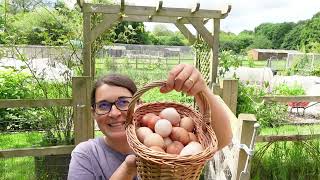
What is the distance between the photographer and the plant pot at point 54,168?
3445 mm

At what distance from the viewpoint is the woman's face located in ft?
3.89

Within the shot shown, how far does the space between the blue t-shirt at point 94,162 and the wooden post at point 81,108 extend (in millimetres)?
1861

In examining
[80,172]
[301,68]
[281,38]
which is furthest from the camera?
[281,38]

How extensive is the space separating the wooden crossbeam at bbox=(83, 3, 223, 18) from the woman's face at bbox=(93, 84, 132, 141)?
255 cm

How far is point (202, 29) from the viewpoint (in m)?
4.30

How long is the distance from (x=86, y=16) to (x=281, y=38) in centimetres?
6069

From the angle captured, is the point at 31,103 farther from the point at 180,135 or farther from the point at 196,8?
the point at 180,135

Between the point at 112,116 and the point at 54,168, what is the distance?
2.54 meters

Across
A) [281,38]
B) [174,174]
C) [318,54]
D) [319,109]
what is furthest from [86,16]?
[281,38]

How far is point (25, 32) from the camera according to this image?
4082mm

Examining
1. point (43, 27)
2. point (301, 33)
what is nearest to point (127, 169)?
point (43, 27)

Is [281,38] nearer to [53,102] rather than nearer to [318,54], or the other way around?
[318,54]

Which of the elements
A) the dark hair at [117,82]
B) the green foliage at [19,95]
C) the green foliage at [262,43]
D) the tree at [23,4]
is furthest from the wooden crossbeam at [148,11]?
the green foliage at [262,43]

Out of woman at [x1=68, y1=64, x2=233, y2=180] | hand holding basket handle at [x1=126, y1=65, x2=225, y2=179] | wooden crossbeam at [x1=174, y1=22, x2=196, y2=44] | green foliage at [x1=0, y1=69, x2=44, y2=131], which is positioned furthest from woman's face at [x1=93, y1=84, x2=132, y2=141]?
wooden crossbeam at [x1=174, y1=22, x2=196, y2=44]
